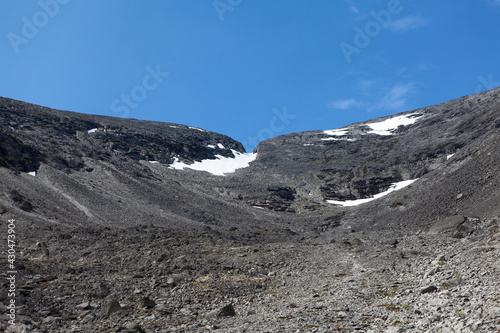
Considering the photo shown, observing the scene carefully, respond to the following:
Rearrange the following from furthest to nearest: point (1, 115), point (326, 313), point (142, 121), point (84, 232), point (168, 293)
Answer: point (142, 121)
point (1, 115)
point (84, 232)
point (168, 293)
point (326, 313)

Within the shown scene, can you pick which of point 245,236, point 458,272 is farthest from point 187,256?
point 458,272

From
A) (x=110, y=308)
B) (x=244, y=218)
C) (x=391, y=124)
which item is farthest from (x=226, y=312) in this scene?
(x=391, y=124)

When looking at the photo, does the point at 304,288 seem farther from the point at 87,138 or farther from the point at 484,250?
the point at 87,138

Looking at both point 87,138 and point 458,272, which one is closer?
point 458,272

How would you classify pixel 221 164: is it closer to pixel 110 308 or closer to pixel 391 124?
pixel 391 124

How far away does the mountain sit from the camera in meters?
14.3

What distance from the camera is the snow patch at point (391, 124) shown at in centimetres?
12940

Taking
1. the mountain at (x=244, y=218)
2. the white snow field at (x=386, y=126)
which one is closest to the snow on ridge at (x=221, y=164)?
the mountain at (x=244, y=218)

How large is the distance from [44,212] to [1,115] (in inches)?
2147

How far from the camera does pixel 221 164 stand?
116188mm

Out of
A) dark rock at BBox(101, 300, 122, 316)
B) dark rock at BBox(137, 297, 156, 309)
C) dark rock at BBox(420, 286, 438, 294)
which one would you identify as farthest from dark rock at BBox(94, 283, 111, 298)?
dark rock at BBox(420, 286, 438, 294)

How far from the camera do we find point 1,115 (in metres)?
87.9

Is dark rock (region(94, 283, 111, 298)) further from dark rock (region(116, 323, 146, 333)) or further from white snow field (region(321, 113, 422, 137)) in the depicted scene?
white snow field (region(321, 113, 422, 137))

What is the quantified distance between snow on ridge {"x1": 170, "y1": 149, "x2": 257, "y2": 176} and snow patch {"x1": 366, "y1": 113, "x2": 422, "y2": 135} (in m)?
41.7
